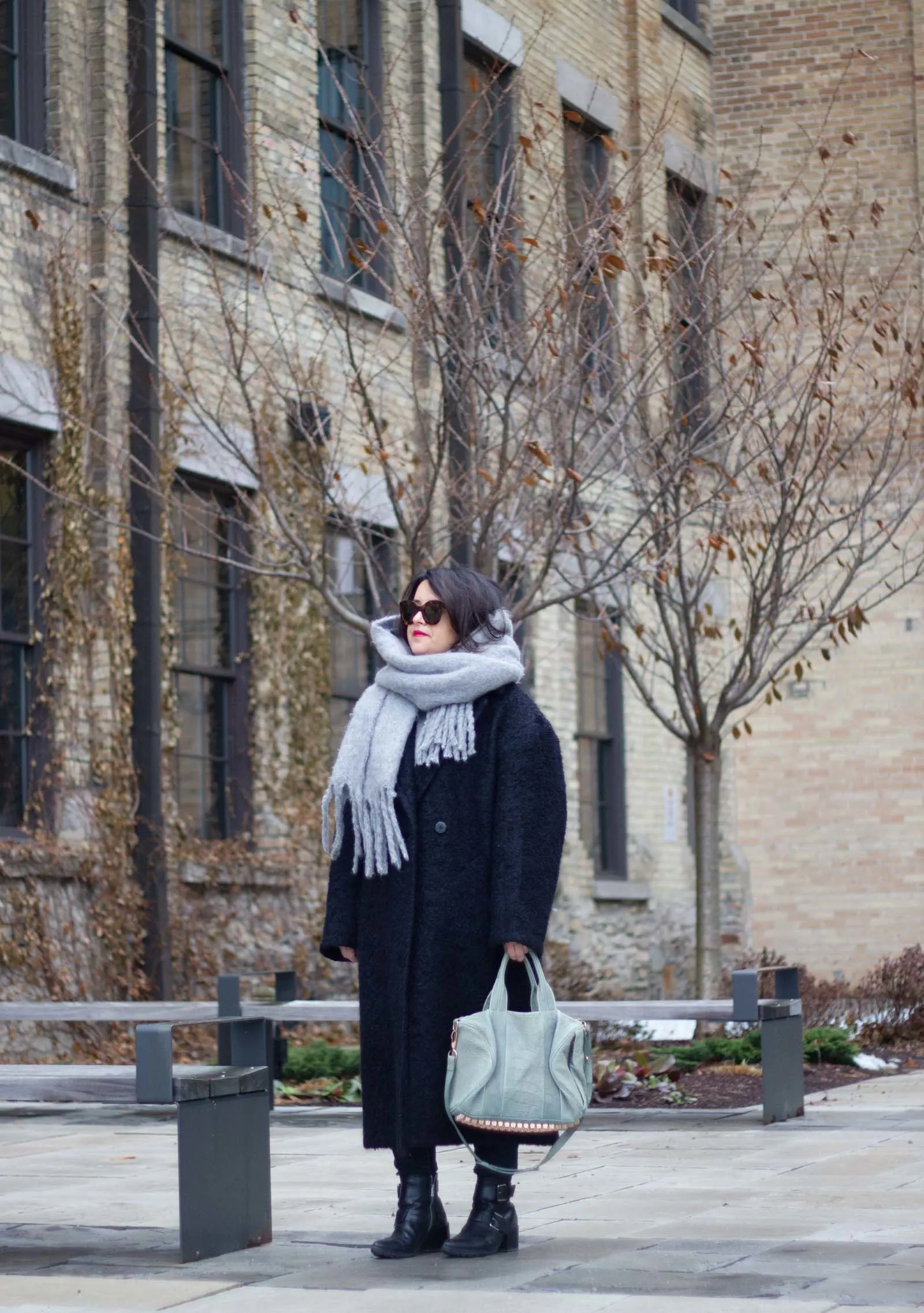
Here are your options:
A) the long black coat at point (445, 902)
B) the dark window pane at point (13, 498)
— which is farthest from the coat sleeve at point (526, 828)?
the dark window pane at point (13, 498)

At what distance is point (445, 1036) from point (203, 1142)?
2.48ft

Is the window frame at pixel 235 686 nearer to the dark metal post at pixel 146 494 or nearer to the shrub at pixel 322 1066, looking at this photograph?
the dark metal post at pixel 146 494

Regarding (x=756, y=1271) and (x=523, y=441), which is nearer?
(x=756, y=1271)

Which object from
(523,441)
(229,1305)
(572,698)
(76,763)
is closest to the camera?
(229,1305)

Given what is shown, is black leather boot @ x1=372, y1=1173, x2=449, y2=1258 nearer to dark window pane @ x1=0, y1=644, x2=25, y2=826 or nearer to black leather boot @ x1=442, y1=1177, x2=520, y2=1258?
black leather boot @ x1=442, y1=1177, x2=520, y2=1258

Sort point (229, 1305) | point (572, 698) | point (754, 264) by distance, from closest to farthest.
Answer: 1. point (229, 1305)
2. point (754, 264)
3. point (572, 698)

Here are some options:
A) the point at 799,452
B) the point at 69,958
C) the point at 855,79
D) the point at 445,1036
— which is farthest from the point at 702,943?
the point at 855,79

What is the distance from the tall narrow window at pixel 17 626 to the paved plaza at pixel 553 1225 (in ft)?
8.43

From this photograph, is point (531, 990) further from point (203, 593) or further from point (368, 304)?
point (368, 304)

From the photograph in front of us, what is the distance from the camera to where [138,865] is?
12438 millimetres

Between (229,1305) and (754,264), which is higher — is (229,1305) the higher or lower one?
the lower one

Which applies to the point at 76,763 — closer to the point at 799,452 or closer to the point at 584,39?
the point at 799,452

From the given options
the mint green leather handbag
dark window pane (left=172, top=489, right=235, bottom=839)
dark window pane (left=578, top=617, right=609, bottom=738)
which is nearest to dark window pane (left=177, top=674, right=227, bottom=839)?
dark window pane (left=172, top=489, right=235, bottom=839)

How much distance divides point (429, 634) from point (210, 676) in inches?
301
